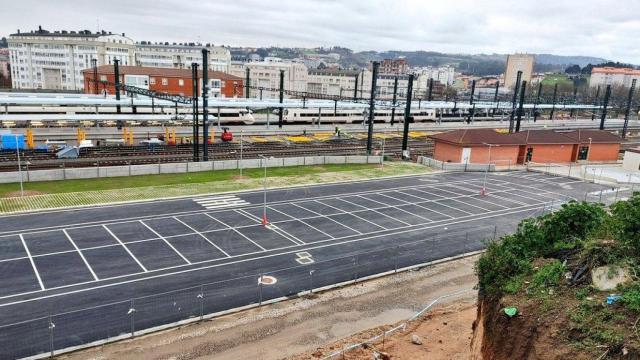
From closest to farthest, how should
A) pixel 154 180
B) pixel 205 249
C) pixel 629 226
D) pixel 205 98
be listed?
pixel 629 226, pixel 205 249, pixel 154 180, pixel 205 98

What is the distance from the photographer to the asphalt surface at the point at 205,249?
66.7ft

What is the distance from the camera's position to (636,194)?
61.2 ft

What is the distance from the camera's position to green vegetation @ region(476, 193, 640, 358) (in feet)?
42.6

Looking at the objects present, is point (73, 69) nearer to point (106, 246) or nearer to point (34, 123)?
point (34, 123)

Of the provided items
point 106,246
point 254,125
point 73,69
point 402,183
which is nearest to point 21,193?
point 106,246

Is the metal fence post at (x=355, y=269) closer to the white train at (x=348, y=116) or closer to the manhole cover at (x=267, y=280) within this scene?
the manhole cover at (x=267, y=280)

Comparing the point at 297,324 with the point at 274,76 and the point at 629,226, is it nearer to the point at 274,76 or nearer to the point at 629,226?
the point at 629,226

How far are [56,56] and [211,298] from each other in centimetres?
13598

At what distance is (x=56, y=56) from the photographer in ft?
434

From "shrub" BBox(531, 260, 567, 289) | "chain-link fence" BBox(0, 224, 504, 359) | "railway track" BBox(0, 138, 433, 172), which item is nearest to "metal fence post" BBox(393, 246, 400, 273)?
"chain-link fence" BBox(0, 224, 504, 359)

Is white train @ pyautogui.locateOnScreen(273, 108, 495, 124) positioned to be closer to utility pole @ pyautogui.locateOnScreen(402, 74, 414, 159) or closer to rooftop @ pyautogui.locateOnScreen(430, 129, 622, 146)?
utility pole @ pyautogui.locateOnScreen(402, 74, 414, 159)

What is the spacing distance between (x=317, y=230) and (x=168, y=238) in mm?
9610

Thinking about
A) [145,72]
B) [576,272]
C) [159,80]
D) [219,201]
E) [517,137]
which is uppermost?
[145,72]

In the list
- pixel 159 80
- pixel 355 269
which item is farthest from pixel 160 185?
pixel 159 80
